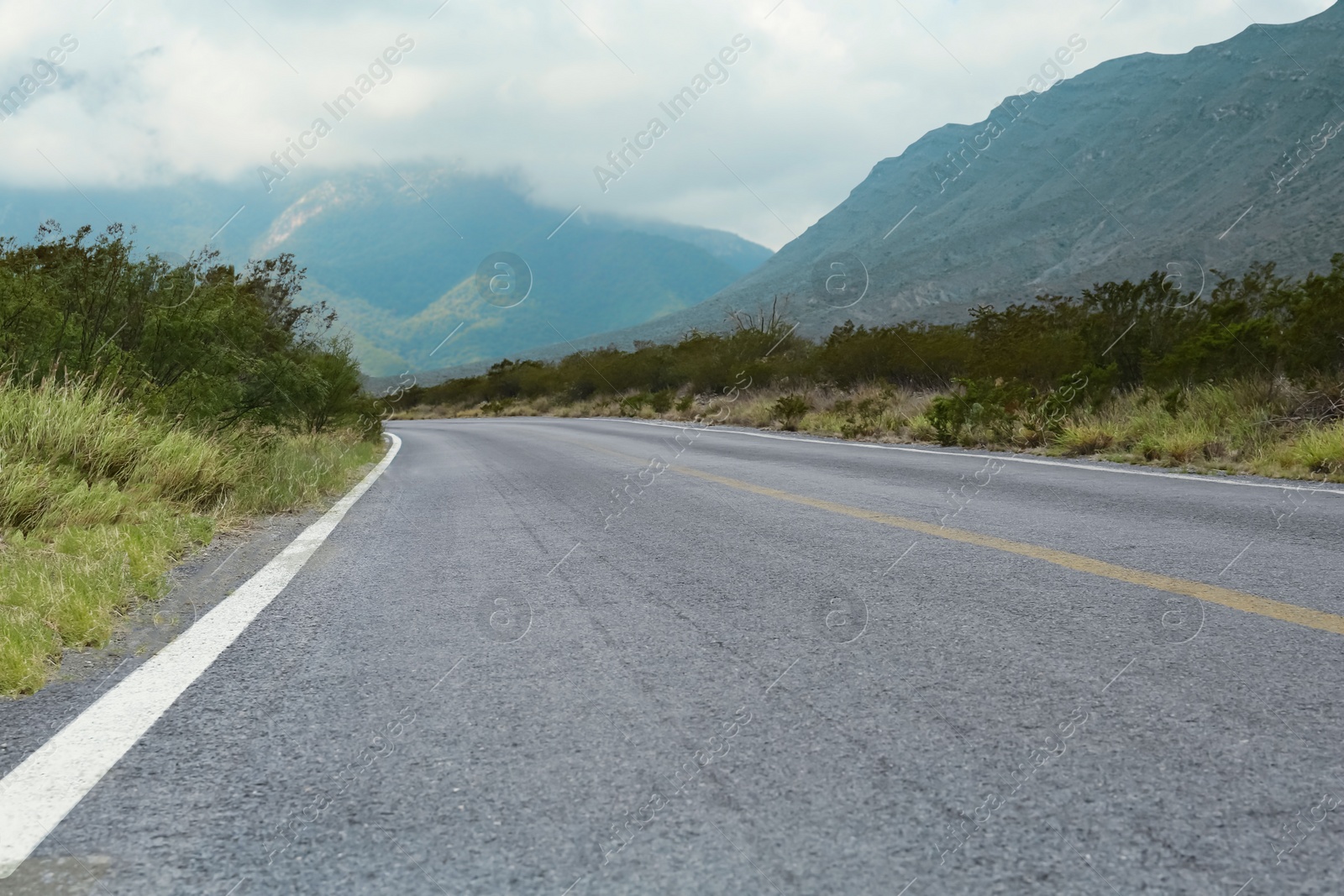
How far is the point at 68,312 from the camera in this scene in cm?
841

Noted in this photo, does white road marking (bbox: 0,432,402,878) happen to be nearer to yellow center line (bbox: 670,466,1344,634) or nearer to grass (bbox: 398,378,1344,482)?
yellow center line (bbox: 670,466,1344,634)

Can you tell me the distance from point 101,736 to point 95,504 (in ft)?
13.5

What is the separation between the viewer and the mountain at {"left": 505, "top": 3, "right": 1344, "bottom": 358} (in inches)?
3324

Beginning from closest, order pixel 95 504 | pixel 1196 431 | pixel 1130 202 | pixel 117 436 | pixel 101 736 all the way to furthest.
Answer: pixel 101 736
pixel 95 504
pixel 117 436
pixel 1196 431
pixel 1130 202

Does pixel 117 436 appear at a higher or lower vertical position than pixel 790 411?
higher

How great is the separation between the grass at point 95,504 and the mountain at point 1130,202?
60315 mm

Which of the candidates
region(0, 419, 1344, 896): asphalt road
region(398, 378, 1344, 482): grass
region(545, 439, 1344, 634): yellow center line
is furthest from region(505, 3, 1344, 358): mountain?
region(0, 419, 1344, 896): asphalt road

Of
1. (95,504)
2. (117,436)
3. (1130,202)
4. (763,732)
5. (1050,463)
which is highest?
(1130,202)

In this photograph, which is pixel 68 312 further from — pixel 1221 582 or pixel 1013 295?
pixel 1013 295

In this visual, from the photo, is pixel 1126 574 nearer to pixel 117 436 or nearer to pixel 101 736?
pixel 101 736

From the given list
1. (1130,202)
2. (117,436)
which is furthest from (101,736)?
(1130,202)

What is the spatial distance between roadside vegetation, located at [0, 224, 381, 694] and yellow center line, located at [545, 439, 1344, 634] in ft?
13.5

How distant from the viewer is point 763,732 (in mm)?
2332

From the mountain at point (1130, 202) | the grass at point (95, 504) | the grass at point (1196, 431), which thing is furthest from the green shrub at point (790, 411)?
the mountain at point (1130, 202)
